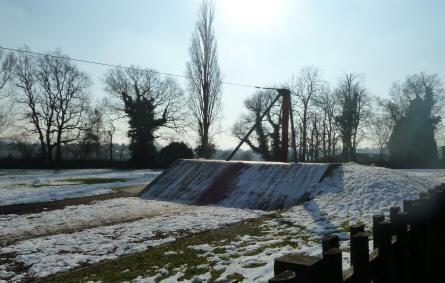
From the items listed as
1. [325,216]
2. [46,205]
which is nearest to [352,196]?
[325,216]

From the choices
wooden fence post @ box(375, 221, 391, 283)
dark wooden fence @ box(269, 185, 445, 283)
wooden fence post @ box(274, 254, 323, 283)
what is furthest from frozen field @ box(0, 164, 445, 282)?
wooden fence post @ box(274, 254, 323, 283)

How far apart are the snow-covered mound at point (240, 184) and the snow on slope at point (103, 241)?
1.23 m

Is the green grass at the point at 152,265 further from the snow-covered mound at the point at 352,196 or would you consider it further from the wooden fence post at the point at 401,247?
the snow-covered mound at the point at 352,196

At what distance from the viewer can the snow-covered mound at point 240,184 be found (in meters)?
9.27

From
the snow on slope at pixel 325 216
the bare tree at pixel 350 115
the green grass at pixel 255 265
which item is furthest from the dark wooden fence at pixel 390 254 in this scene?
the bare tree at pixel 350 115

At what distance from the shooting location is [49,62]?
3544 centimetres

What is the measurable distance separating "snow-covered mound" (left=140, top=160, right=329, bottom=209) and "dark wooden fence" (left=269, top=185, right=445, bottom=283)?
6.17 metres

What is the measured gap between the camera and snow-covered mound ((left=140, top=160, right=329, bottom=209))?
9266 millimetres

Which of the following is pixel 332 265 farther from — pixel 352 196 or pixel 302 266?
pixel 352 196

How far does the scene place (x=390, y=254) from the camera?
1938 millimetres

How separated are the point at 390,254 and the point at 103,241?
5.46 m

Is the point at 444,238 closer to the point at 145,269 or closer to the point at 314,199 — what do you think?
the point at 145,269

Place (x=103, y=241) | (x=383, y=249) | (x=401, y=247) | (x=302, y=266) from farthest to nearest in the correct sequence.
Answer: (x=103, y=241), (x=401, y=247), (x=383, y=249), (x=302, y=266)

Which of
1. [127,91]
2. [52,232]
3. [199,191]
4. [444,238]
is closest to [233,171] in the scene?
Result: [199,191]
